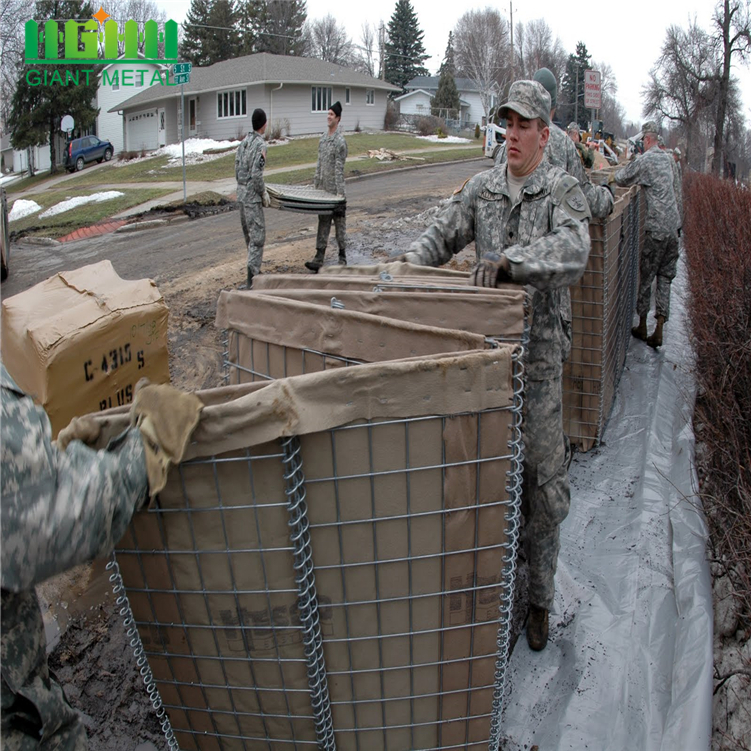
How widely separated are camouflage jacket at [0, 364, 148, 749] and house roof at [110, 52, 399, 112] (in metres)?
36.9

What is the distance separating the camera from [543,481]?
278 centimetres

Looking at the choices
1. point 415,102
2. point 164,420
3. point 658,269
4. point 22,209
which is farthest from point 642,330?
point 415,102

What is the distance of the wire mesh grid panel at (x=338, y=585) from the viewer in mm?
1769

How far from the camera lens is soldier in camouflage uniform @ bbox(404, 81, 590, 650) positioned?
276 cm

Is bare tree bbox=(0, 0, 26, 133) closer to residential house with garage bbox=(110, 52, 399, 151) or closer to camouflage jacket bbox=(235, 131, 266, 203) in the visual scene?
residential house with garage bbox=(110, 52, 399, 151)

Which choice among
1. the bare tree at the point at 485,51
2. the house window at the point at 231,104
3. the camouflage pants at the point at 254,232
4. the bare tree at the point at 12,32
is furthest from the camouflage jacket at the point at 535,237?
→ the bare tree at the point at 485,51

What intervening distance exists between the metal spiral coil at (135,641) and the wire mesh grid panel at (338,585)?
19mm

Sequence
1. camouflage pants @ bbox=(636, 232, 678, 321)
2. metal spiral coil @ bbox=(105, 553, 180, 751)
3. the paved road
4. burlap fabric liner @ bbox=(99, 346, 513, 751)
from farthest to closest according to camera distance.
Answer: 1. the paved road
2. camouflage pants @ bbox=(636, 232, 678, 321)
3. metal spiral coil @ bbox=(105, 553, 180, 751)
4. burlap fabric liner @ bbox=(99, 346, 513, 751)

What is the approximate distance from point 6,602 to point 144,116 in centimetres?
4269

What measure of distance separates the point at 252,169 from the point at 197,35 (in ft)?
161

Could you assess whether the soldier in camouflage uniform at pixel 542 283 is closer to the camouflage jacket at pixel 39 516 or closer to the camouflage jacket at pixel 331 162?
the camouflage jacket at pixel 39 516

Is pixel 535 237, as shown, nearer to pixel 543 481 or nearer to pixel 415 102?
pixel 543 481

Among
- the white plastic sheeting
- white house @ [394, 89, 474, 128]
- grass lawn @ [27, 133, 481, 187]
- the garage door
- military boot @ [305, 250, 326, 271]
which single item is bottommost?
the white plastic sheeting

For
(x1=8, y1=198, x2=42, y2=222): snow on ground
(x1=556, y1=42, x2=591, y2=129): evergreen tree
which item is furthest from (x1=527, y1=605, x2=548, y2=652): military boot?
(x1=556, y1=42, x2=591, y2=129): evergreen tree
